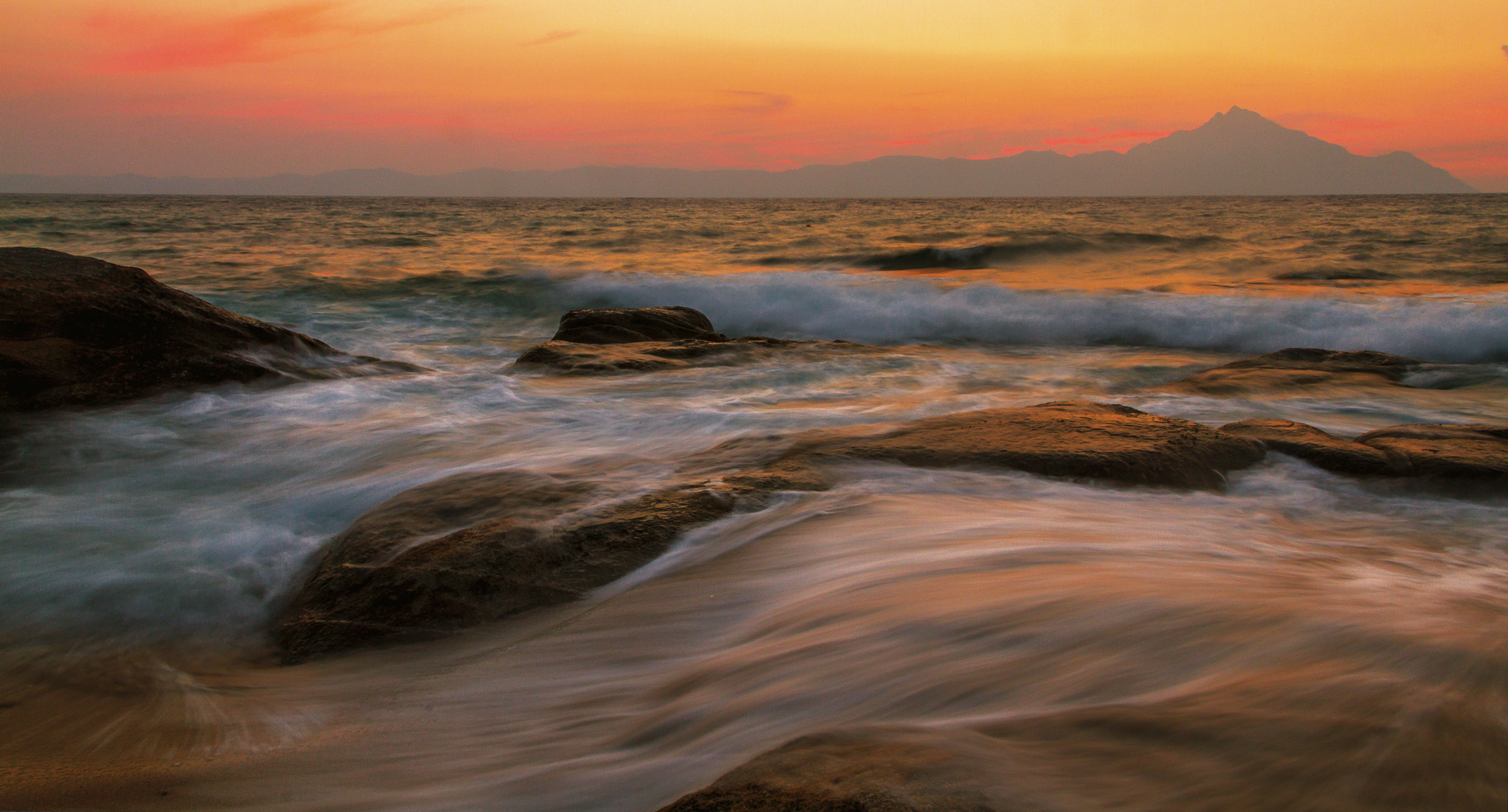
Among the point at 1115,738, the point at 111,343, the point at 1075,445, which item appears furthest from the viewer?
the point at 111,343

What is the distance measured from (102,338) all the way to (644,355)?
3825 millimetres

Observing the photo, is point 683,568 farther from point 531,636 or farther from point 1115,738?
point 1115,738

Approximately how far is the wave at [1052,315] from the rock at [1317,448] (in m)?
6.46

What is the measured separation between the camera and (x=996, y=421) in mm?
4570

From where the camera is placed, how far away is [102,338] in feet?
18.2

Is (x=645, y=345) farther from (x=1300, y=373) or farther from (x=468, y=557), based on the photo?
(x=1300, y=373)

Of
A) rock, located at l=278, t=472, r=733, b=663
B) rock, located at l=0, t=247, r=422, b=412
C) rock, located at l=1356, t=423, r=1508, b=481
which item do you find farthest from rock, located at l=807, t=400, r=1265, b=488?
rock, located at l=0, t=247, r=422, b=412

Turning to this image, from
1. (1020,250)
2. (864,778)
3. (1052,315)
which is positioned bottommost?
(864,778)

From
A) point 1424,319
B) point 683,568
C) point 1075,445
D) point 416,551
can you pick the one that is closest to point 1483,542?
point 1075,445

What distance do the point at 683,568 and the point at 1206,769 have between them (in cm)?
184

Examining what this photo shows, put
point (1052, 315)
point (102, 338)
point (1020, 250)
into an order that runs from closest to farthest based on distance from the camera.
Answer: point (102, 338) < point (1052, 315) < point (1020, 250)

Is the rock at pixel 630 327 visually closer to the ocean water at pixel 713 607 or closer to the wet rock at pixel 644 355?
the wet rock at pixel 644 355

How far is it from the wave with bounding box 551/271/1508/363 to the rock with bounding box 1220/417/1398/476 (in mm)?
6460

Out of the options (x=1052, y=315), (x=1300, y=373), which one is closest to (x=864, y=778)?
(x=1300, y=373)
